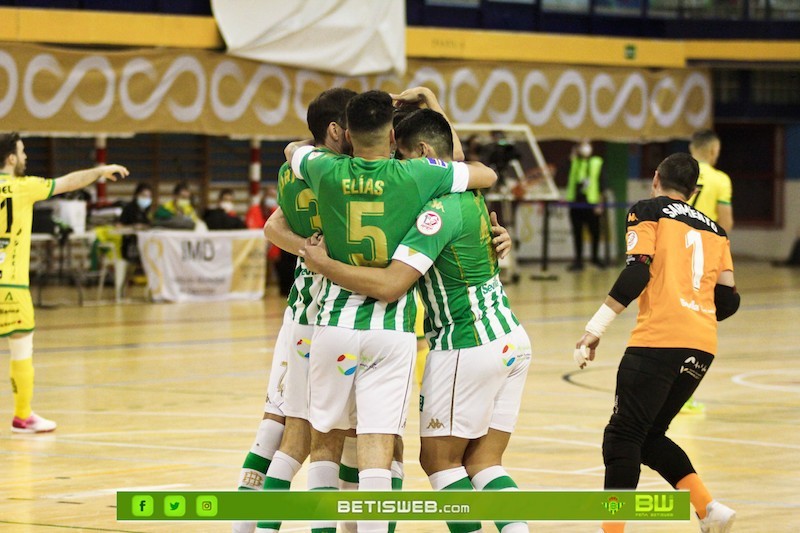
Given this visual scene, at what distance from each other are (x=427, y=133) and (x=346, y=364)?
1079 millimetres

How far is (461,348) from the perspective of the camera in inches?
257

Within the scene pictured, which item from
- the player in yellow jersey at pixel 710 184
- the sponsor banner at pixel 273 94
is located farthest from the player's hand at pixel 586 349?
the sponsor banner at pixel 273 94

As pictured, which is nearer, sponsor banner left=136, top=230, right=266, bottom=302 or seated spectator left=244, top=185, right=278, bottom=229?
sponsor banner left=136, top=230, right=266, bottom=302

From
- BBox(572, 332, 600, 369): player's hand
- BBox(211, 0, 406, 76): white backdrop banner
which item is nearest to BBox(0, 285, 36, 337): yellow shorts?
BBox(572, 332, 600, 369): player's hand

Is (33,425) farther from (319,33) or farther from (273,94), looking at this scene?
(319,33)

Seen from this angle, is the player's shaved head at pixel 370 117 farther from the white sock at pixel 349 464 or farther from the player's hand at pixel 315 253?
the white sock at pixel 349 464

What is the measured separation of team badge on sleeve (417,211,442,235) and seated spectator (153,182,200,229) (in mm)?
17664

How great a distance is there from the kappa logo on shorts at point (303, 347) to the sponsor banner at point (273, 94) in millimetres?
17232

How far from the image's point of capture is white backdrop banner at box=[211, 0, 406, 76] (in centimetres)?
2508

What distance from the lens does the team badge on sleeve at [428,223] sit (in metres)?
6.30

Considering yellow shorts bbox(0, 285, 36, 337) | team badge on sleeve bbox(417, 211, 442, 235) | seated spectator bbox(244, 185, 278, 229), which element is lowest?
seated spectator bbox(244, 185, 278, 229)

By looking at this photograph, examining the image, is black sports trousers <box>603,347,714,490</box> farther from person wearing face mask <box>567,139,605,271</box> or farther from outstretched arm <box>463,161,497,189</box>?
person wearing face mask <box>567,139,605,271</box>

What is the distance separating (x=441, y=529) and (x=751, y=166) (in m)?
29.1

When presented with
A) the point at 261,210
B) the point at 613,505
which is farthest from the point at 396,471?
the point at 261,210
